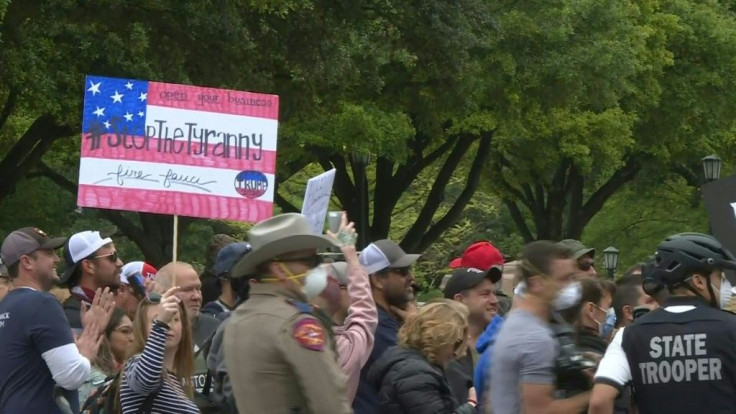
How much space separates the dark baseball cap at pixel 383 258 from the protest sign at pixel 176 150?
1938 mm

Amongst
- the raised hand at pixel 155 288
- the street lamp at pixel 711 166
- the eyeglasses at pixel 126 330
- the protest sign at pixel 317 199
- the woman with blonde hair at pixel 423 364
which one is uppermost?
the street lamp at pixel 711 166

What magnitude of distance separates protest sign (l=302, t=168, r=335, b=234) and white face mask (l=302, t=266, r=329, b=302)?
354cm

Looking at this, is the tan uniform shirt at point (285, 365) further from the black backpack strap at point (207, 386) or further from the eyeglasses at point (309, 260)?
the black backpack strap at point (207, 386)

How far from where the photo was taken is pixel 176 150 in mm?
9297

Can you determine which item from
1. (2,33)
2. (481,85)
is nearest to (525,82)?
(481,85)

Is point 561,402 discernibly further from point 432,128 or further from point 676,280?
point 432,128

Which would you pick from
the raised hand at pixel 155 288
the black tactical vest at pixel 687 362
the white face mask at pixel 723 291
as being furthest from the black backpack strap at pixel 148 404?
the white face mask at pixel 723 291

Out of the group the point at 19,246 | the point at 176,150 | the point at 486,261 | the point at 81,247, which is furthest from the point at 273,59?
the point at 19,246

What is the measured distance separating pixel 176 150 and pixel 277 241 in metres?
4.35

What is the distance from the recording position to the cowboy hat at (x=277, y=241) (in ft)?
16.7

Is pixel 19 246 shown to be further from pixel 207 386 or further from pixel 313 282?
pixel 313 282

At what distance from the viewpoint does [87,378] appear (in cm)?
699

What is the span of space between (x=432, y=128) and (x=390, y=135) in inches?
59.0

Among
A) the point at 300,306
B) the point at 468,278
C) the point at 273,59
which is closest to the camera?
the point at 300,306
